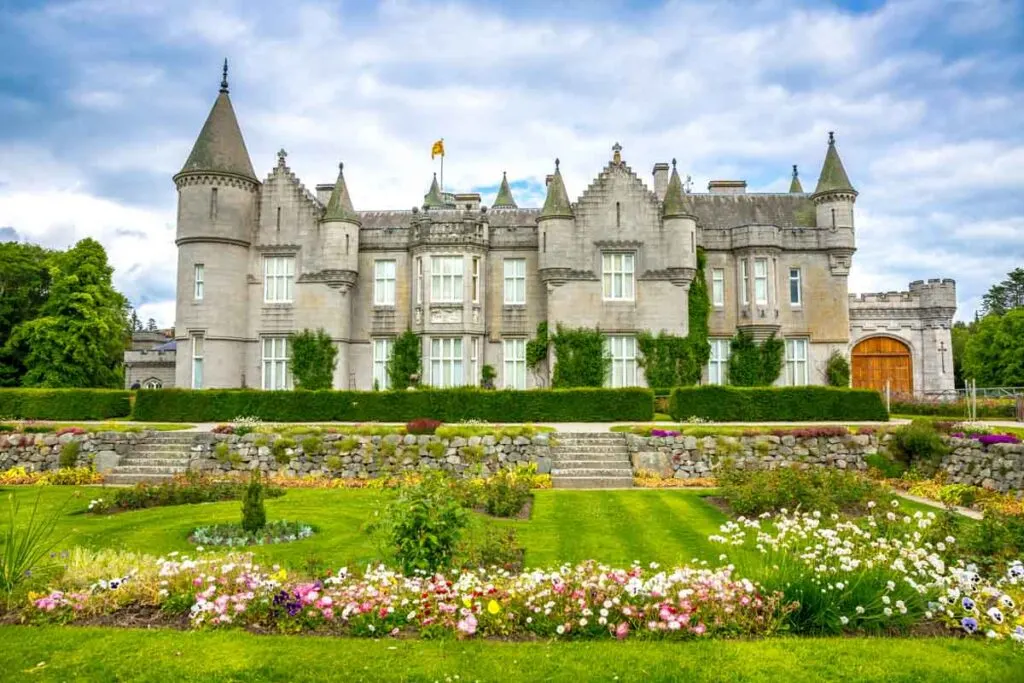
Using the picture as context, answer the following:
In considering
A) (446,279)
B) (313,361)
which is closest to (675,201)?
(446,279)

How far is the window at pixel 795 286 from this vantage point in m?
34.8

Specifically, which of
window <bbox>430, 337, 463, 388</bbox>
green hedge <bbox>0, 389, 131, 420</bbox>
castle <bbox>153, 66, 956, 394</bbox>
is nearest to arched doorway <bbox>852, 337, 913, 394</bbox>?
castle <bbox>153, 66, 956, 394</bbox>

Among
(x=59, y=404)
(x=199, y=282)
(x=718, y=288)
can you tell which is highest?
(x=199, y=282)

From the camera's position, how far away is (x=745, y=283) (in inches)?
1344

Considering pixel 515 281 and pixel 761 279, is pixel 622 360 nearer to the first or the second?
pixel 515 281

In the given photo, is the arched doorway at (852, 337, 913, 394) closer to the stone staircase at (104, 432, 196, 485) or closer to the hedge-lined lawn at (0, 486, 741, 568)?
the hedge-lined lawn at (0, 486, 741, 568)

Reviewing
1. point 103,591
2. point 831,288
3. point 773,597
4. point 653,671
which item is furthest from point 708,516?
point 831,288

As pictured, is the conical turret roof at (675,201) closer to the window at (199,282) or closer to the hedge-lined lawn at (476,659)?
the window at (199,282)

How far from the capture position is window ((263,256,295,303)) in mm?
33875

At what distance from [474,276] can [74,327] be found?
86.5 feet

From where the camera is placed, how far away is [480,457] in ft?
64.9

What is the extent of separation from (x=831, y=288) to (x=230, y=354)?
3124cm

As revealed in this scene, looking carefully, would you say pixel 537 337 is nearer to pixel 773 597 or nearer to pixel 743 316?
pixel 743 316

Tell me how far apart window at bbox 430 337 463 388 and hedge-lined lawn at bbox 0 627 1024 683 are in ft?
85.3
